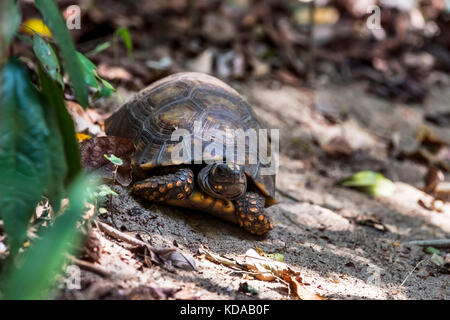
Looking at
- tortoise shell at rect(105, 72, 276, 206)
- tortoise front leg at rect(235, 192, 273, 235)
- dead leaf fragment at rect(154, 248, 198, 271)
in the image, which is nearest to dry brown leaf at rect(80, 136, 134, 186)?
tortoise shell at rect(105, 72, 276, 206)

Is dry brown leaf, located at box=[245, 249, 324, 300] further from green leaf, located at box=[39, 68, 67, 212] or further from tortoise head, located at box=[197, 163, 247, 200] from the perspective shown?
green leaf, located at box=[39, 68, 67, 212]

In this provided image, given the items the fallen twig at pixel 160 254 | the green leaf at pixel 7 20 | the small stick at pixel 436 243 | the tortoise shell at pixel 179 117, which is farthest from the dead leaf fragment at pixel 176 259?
the small stick at pixel 436 243

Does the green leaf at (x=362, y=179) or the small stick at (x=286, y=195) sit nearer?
the small stick at (x=286, y=195)

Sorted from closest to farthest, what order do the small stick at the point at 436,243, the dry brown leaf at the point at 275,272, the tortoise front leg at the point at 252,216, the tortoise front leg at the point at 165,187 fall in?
1. the dry brown leaf at the point at 275,272
2. the tortoise front leg at the point at 165,187
3. the tortoise front leg at the point at 252,216
4. the small stick at the point at 436,243

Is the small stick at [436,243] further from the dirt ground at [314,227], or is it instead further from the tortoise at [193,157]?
the tortoise at [193,157]

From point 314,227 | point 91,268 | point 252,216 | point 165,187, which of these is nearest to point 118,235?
point 91,268

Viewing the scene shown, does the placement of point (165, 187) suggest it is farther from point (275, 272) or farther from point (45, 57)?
point (45, 57)
